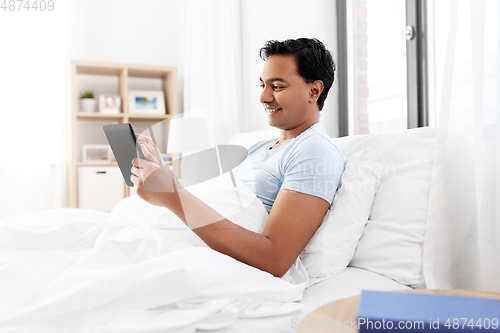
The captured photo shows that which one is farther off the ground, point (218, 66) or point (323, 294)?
point (218, 66)

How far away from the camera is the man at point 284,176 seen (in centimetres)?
87

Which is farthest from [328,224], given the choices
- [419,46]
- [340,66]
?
[340,66]

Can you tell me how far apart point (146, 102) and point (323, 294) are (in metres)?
2.56

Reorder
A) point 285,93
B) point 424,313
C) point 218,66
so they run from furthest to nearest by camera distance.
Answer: point 218,66 < point 285,93 < point 424,313

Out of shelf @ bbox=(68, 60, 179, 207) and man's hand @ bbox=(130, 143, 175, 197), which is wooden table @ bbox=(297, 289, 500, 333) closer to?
man's hand @ bbox=(130, 143, 175, 197)

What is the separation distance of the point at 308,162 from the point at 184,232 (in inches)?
13.2

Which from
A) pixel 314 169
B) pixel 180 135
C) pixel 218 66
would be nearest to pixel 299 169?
pixel 314 169

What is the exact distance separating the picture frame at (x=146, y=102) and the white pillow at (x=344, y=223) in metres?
2.27

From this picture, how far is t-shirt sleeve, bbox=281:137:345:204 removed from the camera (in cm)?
93

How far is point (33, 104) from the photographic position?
2826 mm

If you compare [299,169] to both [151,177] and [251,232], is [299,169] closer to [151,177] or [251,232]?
[251,232]

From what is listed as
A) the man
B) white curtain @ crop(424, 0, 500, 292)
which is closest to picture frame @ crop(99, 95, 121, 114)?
the man

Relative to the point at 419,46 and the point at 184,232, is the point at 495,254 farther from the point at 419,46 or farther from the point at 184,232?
the point at 419,46

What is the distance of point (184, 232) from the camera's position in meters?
0.94
